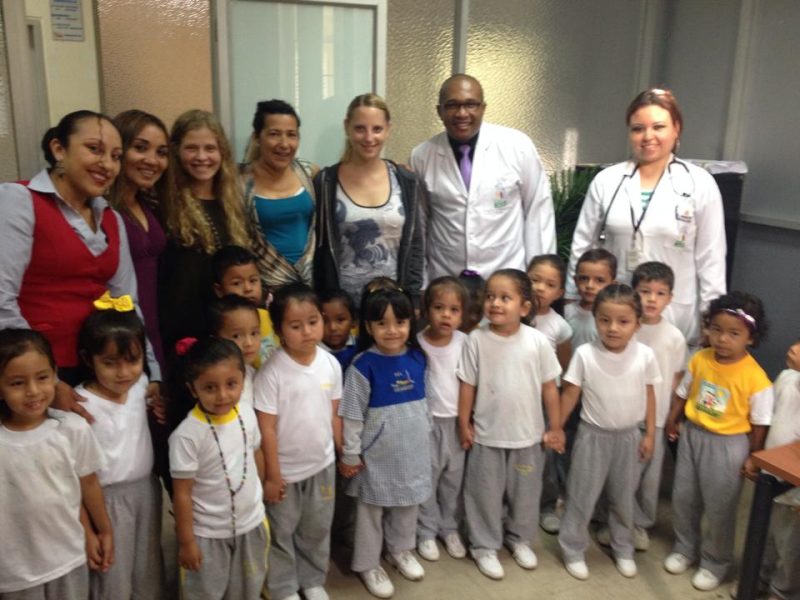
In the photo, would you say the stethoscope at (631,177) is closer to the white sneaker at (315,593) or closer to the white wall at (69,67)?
the white sneaker at (315,593)

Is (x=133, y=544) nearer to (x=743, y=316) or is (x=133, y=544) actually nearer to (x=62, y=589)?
(x=62, y=589)

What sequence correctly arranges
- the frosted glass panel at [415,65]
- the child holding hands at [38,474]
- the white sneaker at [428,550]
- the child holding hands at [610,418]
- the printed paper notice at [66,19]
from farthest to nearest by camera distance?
the frosted glass panel at [415,65], the printed paper notice at [66,19], the white sneaker at [428,550], the child holding hands at [610,418], the child holding hands at [38,474]

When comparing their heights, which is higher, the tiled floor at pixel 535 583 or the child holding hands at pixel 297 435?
the child holding hands at pixel 297 435

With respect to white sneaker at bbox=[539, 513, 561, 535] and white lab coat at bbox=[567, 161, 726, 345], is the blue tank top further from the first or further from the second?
white sneaker at bbox=[539, 513, 561, 535]

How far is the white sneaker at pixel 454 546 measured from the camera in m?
2.63

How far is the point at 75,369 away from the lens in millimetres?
1924

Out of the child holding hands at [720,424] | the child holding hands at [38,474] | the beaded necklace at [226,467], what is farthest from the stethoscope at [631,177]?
the child holding hands at [38,474]

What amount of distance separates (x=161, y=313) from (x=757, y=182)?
322 cm

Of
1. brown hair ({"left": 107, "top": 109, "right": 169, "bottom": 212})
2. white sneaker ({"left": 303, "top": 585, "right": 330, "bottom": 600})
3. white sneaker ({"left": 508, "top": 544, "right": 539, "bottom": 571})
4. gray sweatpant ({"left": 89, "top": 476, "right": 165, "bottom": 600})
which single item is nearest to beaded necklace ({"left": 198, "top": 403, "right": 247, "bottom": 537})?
gray sweatpant ({"left": 89, "top": 476, "right": 165, "bottom": 600})

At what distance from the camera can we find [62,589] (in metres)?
1.76

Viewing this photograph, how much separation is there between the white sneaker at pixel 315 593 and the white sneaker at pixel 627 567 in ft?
3.61

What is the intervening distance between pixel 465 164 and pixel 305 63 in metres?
0.92

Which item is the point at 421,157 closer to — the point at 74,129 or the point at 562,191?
the point at 562,191

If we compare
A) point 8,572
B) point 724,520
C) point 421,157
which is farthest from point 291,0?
point 724,520
